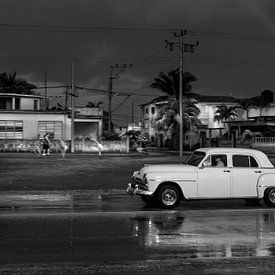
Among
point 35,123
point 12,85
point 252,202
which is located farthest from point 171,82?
point 252,202

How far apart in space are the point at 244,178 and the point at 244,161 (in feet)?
1.80

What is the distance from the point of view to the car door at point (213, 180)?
1495 centimetres

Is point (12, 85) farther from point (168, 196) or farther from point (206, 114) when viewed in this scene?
point (168, 196)

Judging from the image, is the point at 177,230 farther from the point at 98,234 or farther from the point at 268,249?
the point at 268,249

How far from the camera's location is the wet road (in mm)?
7656

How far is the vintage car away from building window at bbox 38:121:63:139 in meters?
47.6

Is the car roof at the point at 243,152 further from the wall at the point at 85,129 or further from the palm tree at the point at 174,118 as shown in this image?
the wall at the point at 85,129

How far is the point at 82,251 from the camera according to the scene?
28.1ft

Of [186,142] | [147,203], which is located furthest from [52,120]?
[147,203]

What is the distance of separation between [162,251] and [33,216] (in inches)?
204

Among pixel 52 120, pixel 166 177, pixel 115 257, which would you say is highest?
pixel 52 120

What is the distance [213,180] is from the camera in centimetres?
1501

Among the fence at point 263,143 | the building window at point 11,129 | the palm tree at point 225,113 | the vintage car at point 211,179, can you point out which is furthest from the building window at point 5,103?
the vintage car at point 211,179

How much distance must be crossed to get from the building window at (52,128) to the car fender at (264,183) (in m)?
48.4
